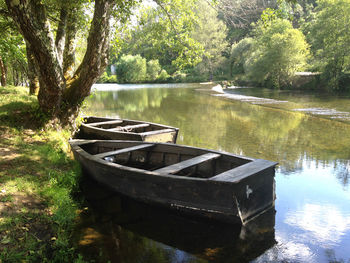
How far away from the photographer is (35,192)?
204 inches

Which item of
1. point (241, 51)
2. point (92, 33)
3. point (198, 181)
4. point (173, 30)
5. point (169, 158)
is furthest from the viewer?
point (241, 51)

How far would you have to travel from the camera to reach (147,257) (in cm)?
416

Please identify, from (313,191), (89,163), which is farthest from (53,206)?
(313,191)

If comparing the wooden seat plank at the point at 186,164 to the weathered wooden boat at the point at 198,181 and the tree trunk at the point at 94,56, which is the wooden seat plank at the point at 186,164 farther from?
the tree trunk at the point at 94,56

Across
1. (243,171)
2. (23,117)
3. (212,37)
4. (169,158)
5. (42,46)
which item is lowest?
(169,158)

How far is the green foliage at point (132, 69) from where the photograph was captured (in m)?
70.5

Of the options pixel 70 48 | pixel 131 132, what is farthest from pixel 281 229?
pixel 70 48

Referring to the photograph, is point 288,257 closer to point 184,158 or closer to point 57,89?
point 184,158

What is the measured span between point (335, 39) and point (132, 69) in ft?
161

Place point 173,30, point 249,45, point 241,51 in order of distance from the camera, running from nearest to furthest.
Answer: point 173,30, point 249,45, point 241,51

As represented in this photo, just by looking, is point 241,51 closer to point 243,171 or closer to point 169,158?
point 169,158

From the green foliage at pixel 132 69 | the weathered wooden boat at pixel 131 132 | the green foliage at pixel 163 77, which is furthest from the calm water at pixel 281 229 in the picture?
the green foliage at pixel 132 69

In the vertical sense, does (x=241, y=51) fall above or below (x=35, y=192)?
above

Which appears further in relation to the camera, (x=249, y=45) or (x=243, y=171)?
(x=249, y=45)
